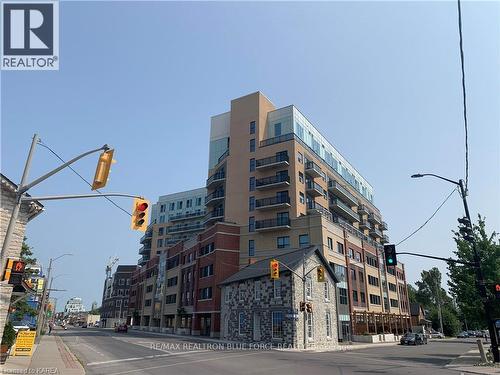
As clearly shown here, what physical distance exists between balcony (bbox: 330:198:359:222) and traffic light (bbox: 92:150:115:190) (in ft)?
204

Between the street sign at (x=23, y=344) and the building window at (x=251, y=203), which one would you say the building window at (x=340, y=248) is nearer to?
the building window at (x=251, y=203)

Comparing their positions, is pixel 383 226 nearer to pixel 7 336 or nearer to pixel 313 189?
pixel 313 189

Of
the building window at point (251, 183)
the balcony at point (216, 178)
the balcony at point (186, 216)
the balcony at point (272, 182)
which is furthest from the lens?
the balcony at point (186, 216)

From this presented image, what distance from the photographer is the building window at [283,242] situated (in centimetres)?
5959

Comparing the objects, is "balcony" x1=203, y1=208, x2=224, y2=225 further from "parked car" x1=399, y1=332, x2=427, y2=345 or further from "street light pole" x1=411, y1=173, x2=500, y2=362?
"street light pole" x1=411, y1=173, x2=500, y2=362

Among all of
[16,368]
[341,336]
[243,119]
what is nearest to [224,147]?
[243,119]

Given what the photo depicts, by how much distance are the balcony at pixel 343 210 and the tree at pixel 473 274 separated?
132 feet

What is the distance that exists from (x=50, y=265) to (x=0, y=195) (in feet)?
80.8

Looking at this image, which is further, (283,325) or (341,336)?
(341,336)

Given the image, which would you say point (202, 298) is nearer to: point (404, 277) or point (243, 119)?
point (243, 119)

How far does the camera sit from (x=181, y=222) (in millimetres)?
107375

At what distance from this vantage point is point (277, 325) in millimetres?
38000

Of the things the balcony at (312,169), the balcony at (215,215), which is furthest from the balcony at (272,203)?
the balcony at (215,215)

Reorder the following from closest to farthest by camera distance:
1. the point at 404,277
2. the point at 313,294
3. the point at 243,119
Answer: the point at 313,294 → the point at 243,119 → the point at 404,277
